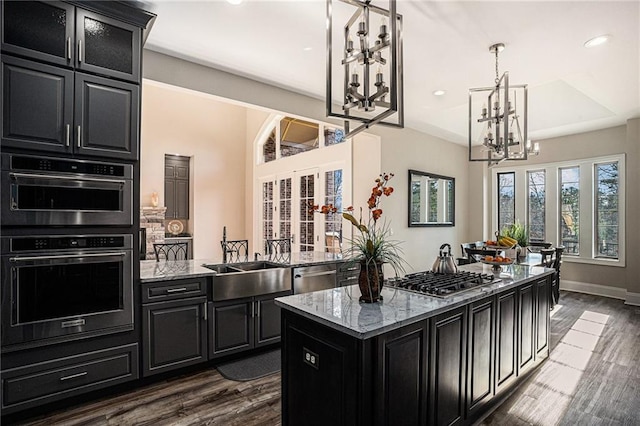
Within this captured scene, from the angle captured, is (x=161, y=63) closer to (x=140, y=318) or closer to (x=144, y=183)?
(x=140, y=318)

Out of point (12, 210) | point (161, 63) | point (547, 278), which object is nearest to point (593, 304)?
point (547, 278)

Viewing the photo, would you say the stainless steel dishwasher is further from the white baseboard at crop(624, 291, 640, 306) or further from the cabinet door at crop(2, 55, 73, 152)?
the white baseboard at crop(624, 291, 640, 306)

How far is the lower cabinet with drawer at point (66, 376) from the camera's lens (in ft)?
7.38

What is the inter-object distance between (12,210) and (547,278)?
14.3ft

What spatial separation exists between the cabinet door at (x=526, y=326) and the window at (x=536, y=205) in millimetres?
4500

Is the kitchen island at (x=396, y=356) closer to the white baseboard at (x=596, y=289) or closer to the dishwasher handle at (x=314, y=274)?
the dishwasher handle at (x=314, y=274)

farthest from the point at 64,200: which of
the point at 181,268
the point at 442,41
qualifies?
the point at 442,41

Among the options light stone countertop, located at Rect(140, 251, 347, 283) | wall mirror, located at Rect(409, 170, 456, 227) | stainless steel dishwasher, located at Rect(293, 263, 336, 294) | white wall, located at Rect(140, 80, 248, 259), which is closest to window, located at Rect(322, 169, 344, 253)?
wall mirror, located at Rect(409, 170, 456, 227)

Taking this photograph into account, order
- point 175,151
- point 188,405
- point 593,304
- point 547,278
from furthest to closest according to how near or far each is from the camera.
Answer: point 175,151 → point 593,304 → point 547,278 → point 188,405

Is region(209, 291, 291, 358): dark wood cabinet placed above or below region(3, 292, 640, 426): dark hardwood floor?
above

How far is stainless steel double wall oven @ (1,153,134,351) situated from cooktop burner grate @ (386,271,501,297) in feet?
6.88

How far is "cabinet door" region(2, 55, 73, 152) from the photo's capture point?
2201 mm

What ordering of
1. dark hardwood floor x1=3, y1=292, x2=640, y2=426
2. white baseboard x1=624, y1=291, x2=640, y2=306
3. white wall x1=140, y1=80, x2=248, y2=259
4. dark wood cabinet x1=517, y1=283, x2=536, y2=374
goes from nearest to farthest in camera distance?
dark hardwood floor x1=3, y1=292, x2=640, y2=426 → dark wood cabinet x1=517, y1=283, x2=536, y2=374 → white baseboard x1=624, y1=291, x2=640, y2=306 → white wall x1=140, y1=80, x2=248, y2=259

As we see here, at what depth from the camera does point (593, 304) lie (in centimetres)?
539
